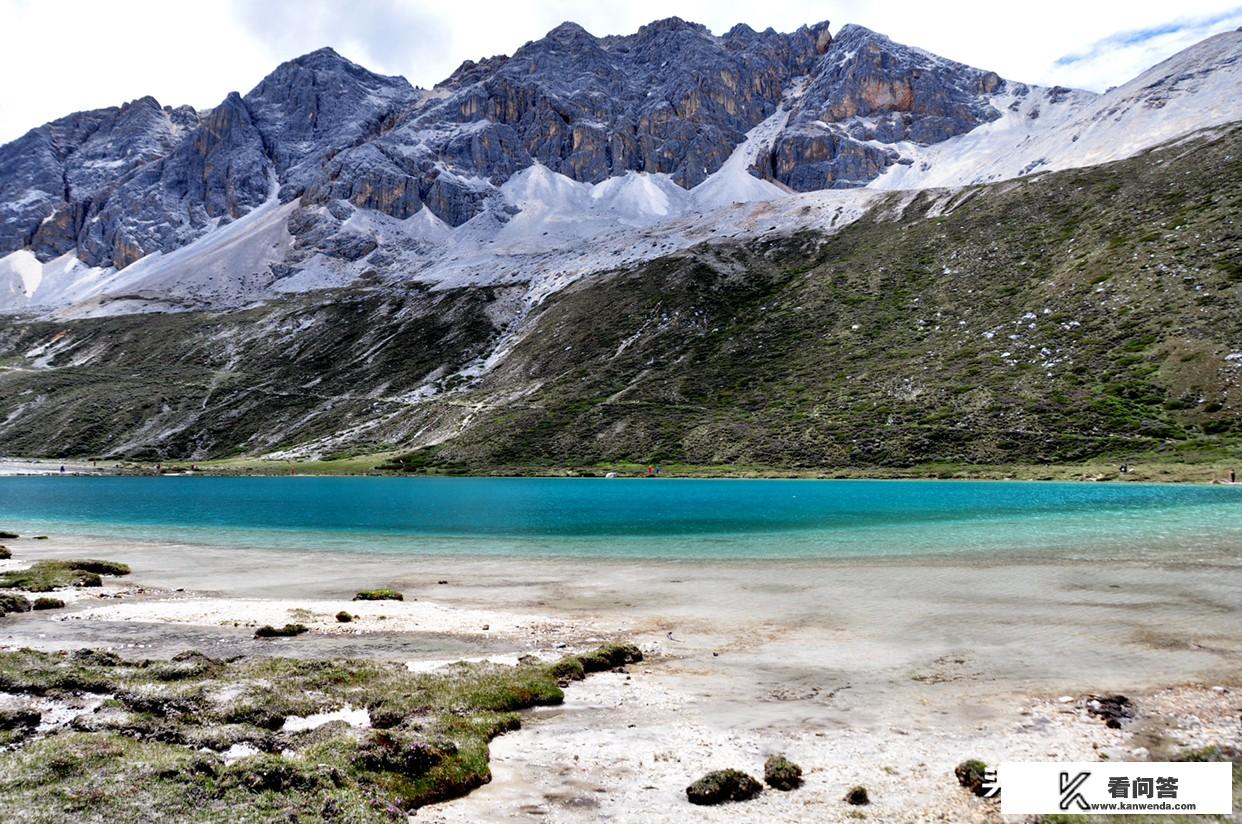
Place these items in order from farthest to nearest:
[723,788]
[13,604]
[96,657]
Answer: [13,604] → [96,657] → [723,788]

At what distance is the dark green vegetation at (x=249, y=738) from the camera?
412 inches

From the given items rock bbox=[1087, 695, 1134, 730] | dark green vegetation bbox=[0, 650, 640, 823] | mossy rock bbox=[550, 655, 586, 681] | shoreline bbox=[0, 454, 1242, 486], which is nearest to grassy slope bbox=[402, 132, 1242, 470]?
shoreline bbox=[0, 454, 1242, 486]

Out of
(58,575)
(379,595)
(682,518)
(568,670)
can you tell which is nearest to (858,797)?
(568,670)

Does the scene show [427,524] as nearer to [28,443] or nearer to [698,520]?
[698,520]

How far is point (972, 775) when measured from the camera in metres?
11.9

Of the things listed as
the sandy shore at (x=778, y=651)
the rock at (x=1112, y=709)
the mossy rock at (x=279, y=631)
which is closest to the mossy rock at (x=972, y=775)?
the sandy shore at (x=778, y=651)

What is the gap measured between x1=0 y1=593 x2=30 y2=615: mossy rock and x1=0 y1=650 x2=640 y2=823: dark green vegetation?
1125 cm

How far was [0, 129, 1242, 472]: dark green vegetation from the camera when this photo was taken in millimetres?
96938

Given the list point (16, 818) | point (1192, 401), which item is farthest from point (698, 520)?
point (1192, 401)

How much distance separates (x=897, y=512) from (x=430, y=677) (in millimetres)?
50369

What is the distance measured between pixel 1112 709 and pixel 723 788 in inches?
348

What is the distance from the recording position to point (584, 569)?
3766 cm

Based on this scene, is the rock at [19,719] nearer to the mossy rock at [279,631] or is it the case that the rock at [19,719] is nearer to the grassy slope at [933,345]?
the mossy rock at [279,631]

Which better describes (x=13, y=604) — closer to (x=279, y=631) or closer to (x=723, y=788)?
(x=279, y=631)
